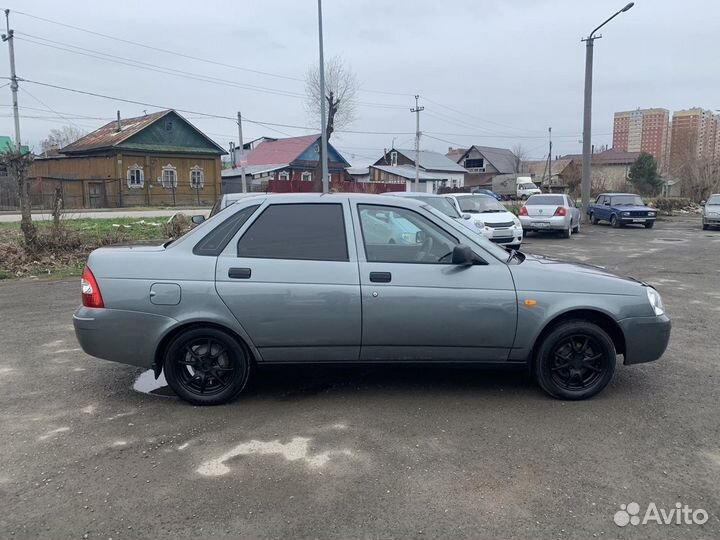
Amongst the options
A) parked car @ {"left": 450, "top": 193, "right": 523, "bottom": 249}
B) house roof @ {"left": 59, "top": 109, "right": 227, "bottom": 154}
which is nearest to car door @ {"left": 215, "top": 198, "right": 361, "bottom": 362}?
parked car @ {"left": 450, "top": 193, "right": 523, "bottom": 249}

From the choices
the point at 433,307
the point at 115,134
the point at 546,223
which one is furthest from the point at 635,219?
the point at 115,134

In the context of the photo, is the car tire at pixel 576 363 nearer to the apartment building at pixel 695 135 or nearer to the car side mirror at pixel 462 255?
the car side mirror at pixel 462 255

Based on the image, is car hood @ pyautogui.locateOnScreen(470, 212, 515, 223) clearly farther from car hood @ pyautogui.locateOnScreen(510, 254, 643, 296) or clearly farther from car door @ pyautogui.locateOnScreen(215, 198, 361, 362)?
car door @ pyautogui.locateOnScreen(215, 198, 361, 362)

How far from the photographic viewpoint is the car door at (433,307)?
4254mm

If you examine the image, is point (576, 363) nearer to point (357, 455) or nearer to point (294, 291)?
point (357, 455)

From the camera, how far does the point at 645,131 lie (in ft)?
282

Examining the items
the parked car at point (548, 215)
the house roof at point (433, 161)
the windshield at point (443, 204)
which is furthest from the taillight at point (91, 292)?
the house roof at point (433, 161)

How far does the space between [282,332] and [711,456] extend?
2963 mm

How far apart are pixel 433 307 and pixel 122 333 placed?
7.63ft

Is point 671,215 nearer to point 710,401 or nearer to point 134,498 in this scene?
point 710,401

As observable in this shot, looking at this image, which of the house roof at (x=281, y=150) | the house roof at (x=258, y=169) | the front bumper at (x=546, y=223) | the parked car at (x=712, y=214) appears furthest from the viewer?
the house roof at (x=281, y=150)

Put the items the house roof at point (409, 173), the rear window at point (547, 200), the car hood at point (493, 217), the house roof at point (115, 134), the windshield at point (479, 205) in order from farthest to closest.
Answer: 1. the house roof at point (409, 173)
2. the house roof at point (115, 134)
3. the rear window at point (547, 200)
4. the windshield at point (479, 205)
5. the car hood at point (493, 217)

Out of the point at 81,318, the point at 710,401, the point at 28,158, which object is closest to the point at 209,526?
the point at 81,318

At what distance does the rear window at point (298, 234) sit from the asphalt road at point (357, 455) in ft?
2.98
